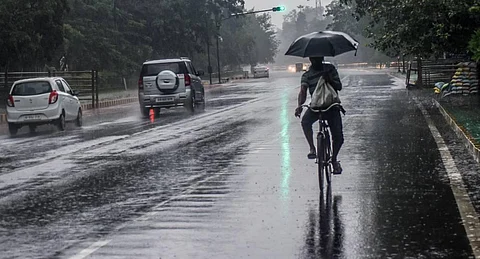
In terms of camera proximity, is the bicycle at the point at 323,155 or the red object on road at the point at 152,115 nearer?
the bicycle at the point at 323,155

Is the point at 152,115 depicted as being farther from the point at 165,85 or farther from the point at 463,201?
the point at 463,201

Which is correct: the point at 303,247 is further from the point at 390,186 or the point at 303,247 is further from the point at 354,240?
the point at 390,186

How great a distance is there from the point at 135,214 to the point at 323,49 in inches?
145

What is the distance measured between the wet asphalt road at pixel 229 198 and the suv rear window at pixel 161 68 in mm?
10527

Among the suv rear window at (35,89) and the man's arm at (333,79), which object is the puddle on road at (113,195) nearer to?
the man's arm at (333,79)

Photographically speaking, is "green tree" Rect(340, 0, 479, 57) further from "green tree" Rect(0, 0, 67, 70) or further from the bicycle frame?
the bicycle frame

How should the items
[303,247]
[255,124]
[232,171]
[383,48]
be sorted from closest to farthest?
1. [303,247]
2. [232,171]
3. [255,124]
4. [383,48]

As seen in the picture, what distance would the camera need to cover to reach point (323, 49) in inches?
443

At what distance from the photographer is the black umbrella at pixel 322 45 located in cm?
1121

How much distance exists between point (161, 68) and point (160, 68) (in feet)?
0.12

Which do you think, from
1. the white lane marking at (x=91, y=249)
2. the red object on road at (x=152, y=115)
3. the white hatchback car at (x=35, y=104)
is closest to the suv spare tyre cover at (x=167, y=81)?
the red object on road at (x=152, y=115)

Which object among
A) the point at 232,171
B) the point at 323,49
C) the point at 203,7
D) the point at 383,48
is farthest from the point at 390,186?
the point at 203,7

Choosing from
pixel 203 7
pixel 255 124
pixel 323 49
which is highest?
pixel 203 7

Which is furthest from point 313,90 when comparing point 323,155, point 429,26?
point 429,26
